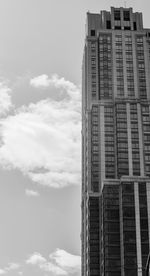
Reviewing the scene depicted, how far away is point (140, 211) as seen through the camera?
6855 inches

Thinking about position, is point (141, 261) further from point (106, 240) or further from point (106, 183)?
point (106, 183)

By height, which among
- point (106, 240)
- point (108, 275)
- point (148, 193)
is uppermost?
point (148, 193)

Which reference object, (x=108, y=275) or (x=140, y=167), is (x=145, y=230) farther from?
(x=140, y=167)

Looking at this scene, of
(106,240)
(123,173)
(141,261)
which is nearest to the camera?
(141,261)

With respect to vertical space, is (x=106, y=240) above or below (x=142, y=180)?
below

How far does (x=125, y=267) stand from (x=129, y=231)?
11874 mm

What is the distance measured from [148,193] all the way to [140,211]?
7556 millimetres

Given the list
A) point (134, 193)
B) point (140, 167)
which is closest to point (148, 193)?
point (134, 193)

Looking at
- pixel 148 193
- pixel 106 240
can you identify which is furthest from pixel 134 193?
pixel 106 240

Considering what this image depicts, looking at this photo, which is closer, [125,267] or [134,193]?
[125,267]

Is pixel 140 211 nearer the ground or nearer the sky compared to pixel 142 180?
nearer the ground

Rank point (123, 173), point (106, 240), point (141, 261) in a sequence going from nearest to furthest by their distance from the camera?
point (141, 261) < point (106, 240) < point (123, 173)

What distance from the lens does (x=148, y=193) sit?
17825 cm

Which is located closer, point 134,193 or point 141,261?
point 141,261
